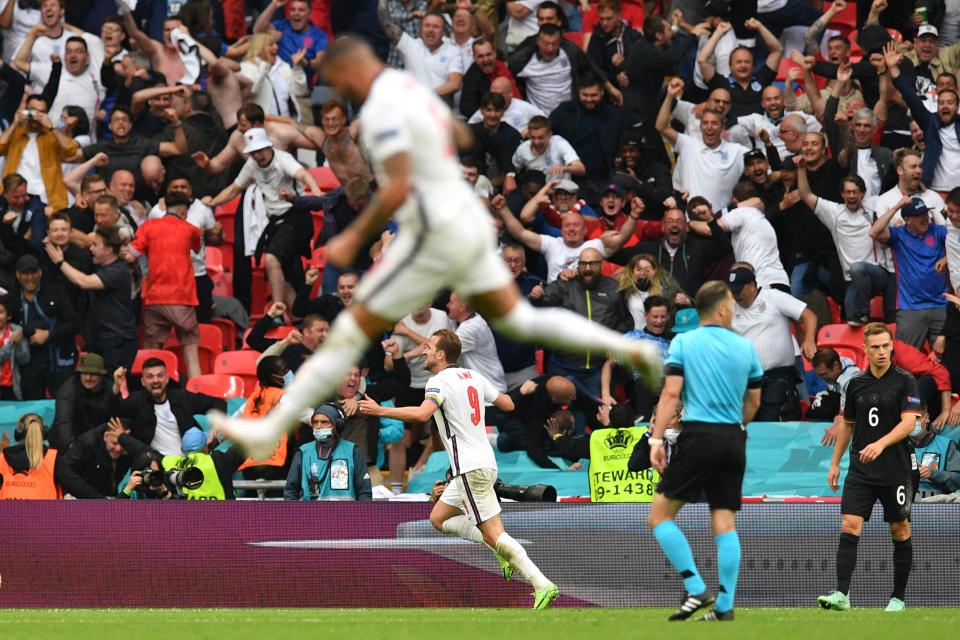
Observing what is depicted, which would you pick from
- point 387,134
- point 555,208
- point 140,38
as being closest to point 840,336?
point 555,208

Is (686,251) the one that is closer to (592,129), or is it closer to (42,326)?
(592,129)

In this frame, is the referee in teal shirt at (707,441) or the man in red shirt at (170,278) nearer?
the referee in teal shirt at (707,441)

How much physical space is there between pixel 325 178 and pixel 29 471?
236 inches

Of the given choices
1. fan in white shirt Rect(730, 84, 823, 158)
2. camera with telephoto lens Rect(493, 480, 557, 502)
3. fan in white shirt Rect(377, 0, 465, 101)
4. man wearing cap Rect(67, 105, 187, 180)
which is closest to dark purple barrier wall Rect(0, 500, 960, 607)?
camera with telephoto lens Rect(493, 480, 557, 502)

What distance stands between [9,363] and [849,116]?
958 centimetres

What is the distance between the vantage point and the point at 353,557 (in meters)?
12.6

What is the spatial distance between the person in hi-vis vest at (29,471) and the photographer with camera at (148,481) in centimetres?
72

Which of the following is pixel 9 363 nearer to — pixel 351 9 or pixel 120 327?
pixel 120 327

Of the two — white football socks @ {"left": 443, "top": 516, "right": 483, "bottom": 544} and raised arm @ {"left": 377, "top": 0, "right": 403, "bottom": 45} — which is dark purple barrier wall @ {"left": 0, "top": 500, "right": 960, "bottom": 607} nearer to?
white football socks @ {"left": 443, "top": 516, "right": 483, "bottom": 544}

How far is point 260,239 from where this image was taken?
58.1 feet

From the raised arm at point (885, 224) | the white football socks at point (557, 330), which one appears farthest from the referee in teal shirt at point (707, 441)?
the raised arm at point (885, 224)

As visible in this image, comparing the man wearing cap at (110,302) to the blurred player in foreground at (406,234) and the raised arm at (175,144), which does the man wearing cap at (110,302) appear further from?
the blurred player in foreground at (406,234)

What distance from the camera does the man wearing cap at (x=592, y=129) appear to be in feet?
60.2

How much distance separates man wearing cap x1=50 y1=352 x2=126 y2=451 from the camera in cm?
1520
